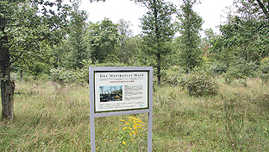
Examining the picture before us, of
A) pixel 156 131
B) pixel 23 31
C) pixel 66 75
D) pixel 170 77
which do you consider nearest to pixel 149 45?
pixel 170 77

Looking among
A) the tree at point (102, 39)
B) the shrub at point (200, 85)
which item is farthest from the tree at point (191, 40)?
the tree at point (102, 39)

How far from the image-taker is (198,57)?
18.3m

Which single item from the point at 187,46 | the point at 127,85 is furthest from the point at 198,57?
the point at 127,85

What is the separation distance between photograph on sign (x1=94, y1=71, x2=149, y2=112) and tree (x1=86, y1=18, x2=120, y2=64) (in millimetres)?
20089

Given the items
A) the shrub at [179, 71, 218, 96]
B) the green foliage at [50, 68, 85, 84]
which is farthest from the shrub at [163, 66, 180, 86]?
the green foliage at [50, 68, 85, 84]

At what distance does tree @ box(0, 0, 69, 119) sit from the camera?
13.5 ft

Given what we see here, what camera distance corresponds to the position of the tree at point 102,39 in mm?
22609

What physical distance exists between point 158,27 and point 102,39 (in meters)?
10.6

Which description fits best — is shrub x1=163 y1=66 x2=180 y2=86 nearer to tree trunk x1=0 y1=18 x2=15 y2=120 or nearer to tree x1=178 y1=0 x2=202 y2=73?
tree x1=178 y1=0 x2=202 y2=73

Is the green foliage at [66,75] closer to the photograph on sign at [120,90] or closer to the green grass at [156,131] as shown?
the green grass at [156,131]

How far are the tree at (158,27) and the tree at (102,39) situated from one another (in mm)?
8721

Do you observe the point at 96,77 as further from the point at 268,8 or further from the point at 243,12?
the point at 243,12

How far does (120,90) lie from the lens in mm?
2996

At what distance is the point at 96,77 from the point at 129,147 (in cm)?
207
